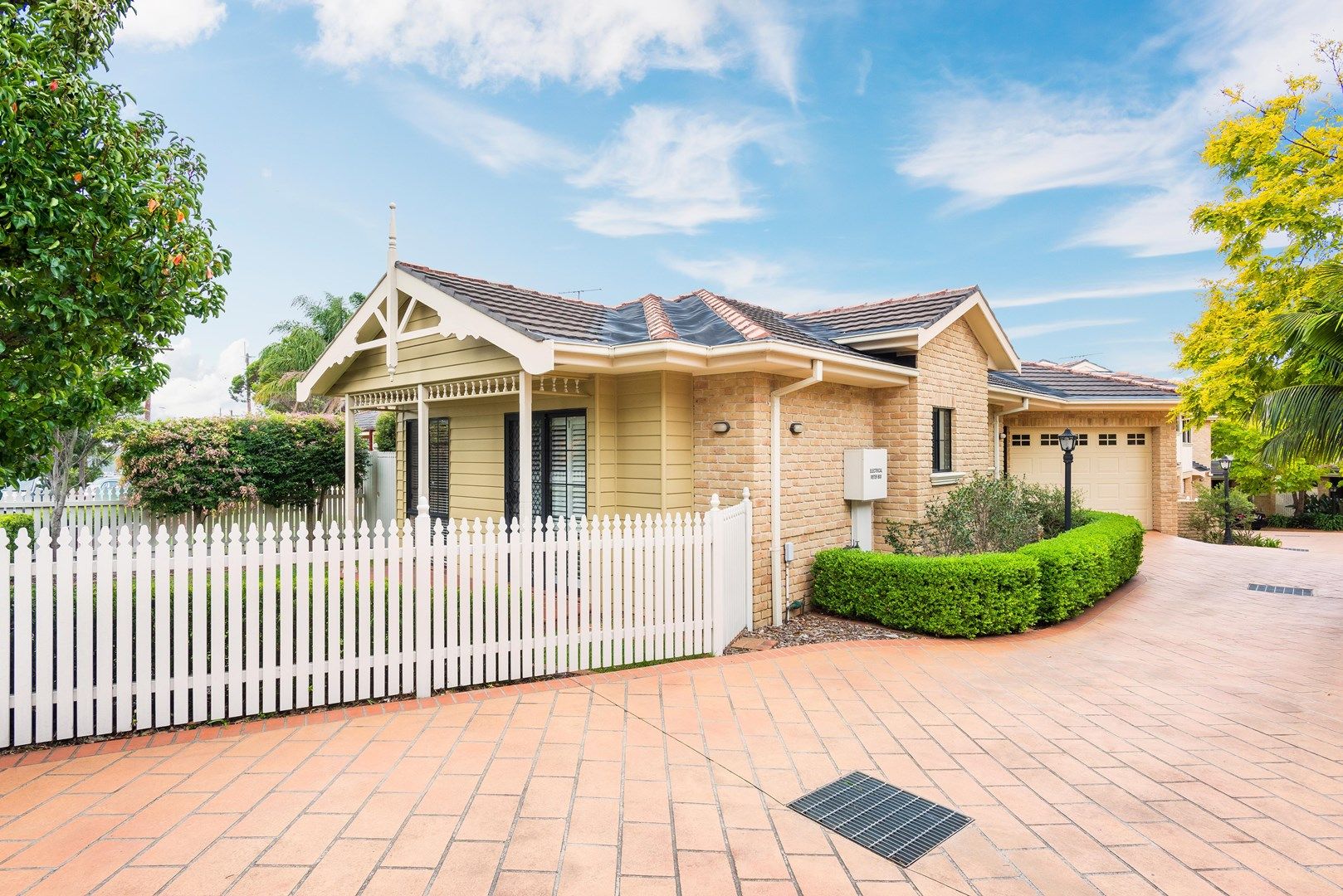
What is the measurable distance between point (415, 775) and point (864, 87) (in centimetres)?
1719

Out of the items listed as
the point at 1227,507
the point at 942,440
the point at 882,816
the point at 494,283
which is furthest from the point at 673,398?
the point at 1227,507

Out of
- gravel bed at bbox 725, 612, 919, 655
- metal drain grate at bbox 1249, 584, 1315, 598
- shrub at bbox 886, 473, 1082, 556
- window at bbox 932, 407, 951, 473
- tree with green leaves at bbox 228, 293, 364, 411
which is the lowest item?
metal drain grate at bbox 1249, 584, 1315, 598

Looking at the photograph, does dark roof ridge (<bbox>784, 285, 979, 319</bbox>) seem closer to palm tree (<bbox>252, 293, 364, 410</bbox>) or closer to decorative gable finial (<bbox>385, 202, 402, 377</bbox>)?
decorative gable finial (<bbox>385, 202, 402, 377</bbox>)

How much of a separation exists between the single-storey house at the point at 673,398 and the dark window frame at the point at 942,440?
0.15 ft

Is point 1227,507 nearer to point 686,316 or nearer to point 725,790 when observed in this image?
point 686,316

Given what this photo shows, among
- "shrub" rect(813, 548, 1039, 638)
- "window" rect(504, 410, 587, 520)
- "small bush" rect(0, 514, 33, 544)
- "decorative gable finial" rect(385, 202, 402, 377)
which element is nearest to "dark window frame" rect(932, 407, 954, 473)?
"shrub" rect(813, 548, 1039, 638)

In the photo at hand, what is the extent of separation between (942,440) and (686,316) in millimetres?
4985

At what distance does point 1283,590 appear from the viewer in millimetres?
10688

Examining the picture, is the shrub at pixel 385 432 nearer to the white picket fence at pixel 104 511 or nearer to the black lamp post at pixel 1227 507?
the white picket fence at pixel 104 511

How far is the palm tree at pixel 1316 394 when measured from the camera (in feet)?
26.4

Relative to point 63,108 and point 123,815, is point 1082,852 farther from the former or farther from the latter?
point 63,108

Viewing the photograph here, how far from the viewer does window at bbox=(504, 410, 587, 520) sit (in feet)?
30.9

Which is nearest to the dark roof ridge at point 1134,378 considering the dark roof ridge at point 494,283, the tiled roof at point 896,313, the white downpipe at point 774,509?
the tiled roof at point 896,313

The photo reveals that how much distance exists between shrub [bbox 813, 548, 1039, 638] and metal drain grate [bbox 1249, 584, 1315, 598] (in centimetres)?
577
